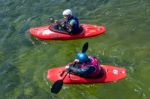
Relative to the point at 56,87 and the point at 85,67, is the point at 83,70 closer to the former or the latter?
the point at 85,67

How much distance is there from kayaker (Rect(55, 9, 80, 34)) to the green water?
0.65 meters

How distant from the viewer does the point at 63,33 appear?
17375 millimetres

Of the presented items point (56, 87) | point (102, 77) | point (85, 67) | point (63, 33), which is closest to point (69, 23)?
point (63, 33)

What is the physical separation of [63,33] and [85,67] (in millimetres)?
4327

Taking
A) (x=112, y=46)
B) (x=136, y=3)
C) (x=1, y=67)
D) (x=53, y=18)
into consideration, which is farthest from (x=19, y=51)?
(x=136, y=3)

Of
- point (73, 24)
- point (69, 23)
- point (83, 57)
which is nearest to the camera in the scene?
point (83, 57)

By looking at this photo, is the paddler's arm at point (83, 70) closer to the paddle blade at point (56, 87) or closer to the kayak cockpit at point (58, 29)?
Result: the paddle blade at point (56, 87)

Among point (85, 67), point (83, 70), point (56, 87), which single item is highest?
point (85, 67)

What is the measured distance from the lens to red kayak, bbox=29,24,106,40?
17250mm

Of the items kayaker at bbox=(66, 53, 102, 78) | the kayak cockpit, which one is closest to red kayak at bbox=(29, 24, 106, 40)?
the kayak cockpit

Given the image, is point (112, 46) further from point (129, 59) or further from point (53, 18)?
point (53, 18)

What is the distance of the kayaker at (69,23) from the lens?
55.0 ft

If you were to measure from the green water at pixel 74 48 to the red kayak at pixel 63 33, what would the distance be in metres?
0.27

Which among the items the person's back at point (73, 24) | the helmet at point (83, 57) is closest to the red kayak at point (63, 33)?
the person's back at point (73, 24)
